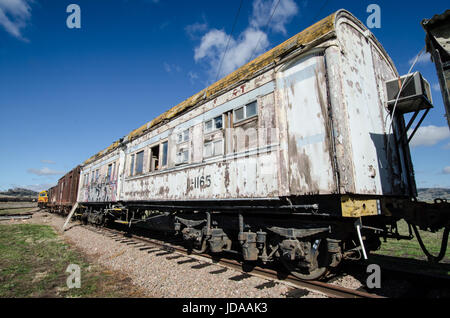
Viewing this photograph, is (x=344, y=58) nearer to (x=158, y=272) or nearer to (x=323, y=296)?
(x=323, y=296)

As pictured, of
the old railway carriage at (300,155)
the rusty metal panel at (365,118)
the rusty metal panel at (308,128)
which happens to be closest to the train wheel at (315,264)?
the old railway carriage at (300,155)

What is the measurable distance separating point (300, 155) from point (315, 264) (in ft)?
5.61

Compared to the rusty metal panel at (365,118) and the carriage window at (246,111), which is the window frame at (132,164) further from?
the rusty metal panel at (365,118)

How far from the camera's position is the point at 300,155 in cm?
377

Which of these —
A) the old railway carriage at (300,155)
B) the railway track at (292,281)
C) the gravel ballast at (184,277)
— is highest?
the old railway carriage at (300,155)

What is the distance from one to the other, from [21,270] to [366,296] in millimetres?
6522

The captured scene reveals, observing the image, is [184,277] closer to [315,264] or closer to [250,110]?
[315,264]

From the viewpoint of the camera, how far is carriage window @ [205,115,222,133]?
546 cm

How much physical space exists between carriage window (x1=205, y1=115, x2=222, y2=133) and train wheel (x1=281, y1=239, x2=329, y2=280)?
308 centimetres

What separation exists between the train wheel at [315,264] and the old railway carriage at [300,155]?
21 mm

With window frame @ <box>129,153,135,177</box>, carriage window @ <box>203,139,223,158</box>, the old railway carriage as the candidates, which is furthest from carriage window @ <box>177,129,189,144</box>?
window frame @ <box>129,153,135,177</box>

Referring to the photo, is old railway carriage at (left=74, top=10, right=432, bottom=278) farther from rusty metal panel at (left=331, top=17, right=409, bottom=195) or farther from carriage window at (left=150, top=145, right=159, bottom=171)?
carriage window at (left=150, top=145, right=159, bottom=171)

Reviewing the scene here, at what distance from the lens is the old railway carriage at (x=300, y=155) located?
137 inches
